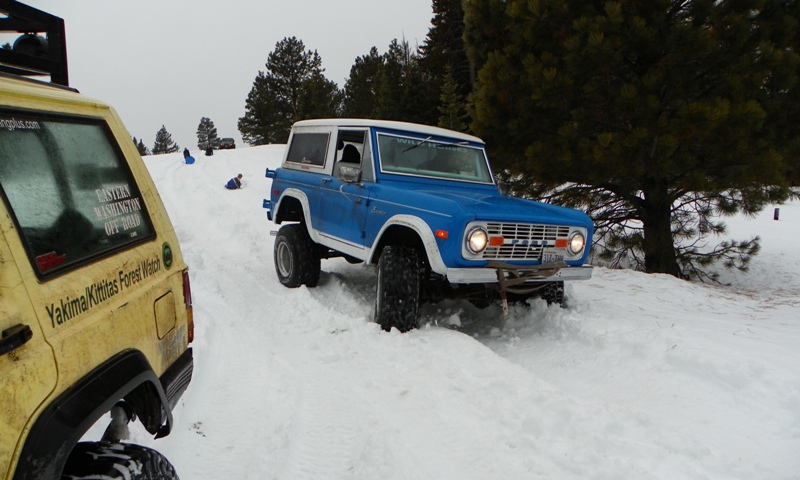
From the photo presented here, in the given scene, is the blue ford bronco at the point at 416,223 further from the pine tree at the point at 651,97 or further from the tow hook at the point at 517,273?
the pine tree at the point at 651,97

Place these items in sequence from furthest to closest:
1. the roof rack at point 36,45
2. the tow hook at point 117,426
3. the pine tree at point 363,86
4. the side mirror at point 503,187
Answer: the pine tree at point 363,86
the side mirror at point 503,187
the roof rack at point 36,45
the tow hook at point 117,426

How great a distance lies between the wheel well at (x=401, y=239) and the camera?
5316mm

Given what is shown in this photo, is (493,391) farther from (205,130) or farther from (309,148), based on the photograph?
(205,130)

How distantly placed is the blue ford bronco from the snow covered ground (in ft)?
1.42

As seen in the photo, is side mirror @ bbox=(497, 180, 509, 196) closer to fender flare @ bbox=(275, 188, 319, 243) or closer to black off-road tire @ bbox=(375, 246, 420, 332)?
fender flare @ bbox=(275, 188, 319, 243)

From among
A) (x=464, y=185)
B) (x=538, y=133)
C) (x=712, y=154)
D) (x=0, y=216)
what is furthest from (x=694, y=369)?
(x=538, y=133)

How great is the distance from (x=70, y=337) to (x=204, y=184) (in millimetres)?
16313

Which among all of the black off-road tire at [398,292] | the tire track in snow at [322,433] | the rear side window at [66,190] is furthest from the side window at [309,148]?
the rear side window at [66,190]

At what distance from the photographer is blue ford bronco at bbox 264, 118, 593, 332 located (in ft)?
15.3

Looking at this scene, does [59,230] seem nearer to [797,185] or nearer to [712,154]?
[712,154]

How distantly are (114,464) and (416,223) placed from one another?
335cm

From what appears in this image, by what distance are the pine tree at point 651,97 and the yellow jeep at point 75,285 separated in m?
6.48

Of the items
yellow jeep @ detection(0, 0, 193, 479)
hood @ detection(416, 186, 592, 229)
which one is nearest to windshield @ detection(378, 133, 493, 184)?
hood @ detection(416, 186, 592, 229)

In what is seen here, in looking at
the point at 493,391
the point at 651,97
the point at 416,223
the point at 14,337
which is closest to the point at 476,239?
the point at 416,223
